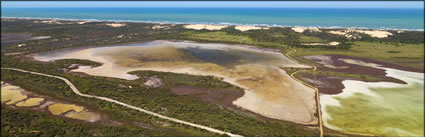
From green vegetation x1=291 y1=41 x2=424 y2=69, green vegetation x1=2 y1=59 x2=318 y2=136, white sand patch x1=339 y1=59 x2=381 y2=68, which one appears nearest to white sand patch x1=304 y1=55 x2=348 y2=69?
green vegetation x1=291 y1=41 x2=424 y2=69

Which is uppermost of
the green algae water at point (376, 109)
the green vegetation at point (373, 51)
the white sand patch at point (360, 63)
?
the green vegetation at point (373, 51)

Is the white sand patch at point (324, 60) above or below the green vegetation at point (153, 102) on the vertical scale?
above

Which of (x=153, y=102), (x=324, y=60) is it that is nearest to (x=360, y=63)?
(x=324, y=60)

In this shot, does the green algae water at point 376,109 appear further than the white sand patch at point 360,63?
No

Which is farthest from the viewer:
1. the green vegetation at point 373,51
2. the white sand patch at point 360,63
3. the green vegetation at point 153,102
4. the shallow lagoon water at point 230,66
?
the green vegetation at point 373,51

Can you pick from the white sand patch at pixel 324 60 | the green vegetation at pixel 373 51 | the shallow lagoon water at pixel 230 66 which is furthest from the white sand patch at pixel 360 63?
the shallow lagoon water at pixel 230 66

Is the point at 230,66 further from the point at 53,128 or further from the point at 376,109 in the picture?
the point at 53,128

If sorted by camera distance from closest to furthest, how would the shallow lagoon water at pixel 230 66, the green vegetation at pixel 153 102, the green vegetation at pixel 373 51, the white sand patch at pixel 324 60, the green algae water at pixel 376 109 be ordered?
the green algae water at pixel 376 109
the green vegetation at pixel 153 102
the shallow lagoon water at pixel 230 66
the green vegetation at pixel 373 51
the white sand patch at pixel 324 60

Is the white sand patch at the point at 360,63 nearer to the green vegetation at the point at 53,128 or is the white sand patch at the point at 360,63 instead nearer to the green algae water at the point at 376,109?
the green algae water at the point at 376,109

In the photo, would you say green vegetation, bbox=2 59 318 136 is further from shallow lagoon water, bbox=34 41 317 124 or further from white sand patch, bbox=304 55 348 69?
white sand patch, bbox=304 55 348 69
